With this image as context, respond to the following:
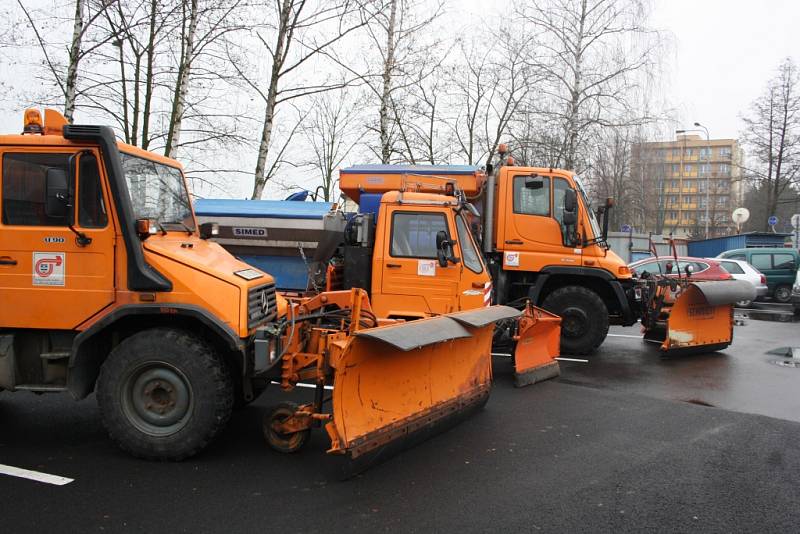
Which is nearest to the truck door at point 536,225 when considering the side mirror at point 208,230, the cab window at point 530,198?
the cab window at point 530,198

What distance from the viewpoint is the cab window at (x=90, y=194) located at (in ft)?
14.6

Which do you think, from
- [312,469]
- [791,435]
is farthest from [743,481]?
[312,469]

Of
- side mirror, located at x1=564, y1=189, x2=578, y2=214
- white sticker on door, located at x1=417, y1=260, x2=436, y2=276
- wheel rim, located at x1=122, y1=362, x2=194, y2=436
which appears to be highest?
side mirror, located at x1=564, y1=189, x2=578, y2=214

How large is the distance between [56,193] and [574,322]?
739 centimetres

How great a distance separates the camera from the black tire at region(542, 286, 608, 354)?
352 inches

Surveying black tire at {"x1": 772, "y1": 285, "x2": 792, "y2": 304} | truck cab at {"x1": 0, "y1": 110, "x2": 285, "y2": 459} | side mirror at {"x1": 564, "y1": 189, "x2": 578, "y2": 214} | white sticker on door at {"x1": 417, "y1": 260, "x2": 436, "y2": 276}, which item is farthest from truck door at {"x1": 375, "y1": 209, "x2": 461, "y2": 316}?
black tire at {"x1": 772, "y1": 285, "x2": 792, "y2": 304}

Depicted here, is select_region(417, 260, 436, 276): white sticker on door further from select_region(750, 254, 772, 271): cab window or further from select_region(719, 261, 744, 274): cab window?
select_region(750, 254, 772, 271): cab window

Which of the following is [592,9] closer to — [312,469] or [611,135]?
[611,135]

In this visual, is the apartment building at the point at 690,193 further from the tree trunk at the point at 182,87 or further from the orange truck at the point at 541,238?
the tree trunk at the point at 182,87

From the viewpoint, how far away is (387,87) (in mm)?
16562

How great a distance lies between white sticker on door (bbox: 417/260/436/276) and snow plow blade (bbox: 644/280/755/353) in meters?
4.32

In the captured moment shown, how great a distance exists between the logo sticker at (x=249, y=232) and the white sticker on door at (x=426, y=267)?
216cm

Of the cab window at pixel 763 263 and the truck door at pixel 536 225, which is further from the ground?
the truck door at pixel 536 225

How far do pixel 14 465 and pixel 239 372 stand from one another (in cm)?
180
